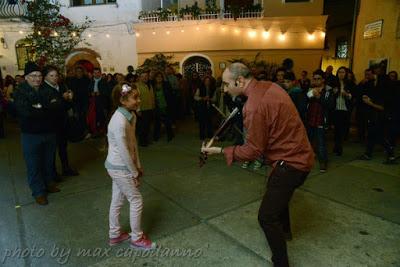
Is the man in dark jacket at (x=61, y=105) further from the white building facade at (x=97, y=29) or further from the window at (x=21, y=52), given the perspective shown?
the window at (x=21, y=52)

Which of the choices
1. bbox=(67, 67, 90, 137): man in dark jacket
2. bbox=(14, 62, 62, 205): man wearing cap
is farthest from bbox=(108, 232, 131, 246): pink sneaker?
bbox=(67, 67, 90, 137): man in dark jacket

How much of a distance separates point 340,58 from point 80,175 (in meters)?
20.2

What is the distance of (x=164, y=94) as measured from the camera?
27.1 ft

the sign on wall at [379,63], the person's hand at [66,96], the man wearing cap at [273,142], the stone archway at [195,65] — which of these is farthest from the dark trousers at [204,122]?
the stone archway at [195,65]

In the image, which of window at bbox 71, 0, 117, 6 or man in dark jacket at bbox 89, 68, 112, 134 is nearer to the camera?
man in dark jacket at bbox 89, 68, 112, 134

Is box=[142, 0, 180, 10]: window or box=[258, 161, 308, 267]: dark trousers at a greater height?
box=[142, 0, 180, 10]: window

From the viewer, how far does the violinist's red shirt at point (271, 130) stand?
2357mm

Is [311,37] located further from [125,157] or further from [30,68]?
[125,157]

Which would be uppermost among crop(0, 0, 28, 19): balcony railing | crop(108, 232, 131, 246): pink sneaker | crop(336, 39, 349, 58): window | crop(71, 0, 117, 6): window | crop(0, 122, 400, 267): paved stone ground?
crop(71, 0, 117, 6): window

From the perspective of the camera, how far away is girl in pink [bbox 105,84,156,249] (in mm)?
2945

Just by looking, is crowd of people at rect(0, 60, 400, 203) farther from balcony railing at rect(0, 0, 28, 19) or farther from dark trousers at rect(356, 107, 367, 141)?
balcony railing at rect(0, 0, 28, 19)

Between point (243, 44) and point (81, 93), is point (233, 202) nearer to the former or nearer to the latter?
point (81, 93)

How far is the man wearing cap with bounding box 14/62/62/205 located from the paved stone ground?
37 centimetres

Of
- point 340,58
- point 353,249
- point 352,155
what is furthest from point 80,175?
point 340,58
